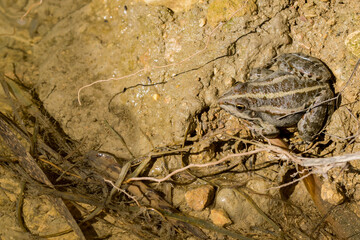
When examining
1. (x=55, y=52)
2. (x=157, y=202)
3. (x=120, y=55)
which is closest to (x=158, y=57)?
(x=120, y=55)

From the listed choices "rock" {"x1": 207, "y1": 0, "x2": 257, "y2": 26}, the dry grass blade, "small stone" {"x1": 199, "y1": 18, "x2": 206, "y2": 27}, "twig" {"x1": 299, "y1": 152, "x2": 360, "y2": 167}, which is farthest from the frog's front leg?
the dry grass blade

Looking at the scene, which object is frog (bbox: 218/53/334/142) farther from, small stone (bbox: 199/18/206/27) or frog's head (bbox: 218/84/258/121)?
small stone (bbox: 199/18/206/27)

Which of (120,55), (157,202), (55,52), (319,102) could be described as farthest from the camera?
(55,52)

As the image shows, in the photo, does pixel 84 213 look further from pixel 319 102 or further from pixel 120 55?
pixel 319 102

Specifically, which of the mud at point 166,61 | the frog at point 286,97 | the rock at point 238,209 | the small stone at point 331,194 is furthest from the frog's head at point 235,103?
the small stone at point 331,194

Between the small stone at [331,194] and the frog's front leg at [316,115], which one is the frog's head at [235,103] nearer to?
the frog's front leg at [316,115]
